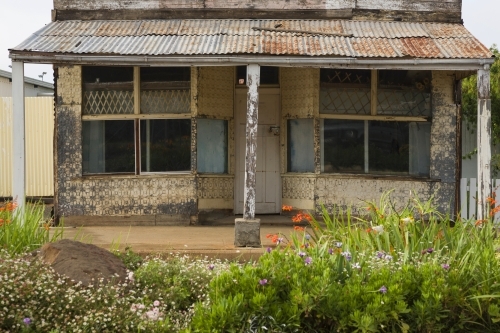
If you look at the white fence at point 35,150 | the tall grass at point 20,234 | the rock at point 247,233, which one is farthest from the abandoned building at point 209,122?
the tall grass at point 20,234

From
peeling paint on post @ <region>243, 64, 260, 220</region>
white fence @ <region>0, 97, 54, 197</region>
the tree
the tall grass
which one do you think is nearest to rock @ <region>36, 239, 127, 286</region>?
the tall grass

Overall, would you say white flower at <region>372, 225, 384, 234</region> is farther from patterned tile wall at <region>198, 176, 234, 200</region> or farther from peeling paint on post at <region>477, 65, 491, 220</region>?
patterned tile wall at <region>198, 176, 234, 200</region>

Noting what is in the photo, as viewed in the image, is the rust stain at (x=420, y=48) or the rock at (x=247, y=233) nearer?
the rock at (x=247, y=233)

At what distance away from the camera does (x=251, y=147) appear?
36.0ft

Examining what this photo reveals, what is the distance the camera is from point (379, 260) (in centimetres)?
672

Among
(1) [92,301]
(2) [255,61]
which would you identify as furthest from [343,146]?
(1) [92,301]

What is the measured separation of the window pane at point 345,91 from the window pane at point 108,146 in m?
3.34

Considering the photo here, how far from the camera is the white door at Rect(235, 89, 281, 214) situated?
46.1ft

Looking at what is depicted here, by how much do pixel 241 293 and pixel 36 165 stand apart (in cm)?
1245

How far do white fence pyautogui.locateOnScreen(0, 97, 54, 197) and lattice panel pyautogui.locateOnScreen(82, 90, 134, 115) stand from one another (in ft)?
13.2

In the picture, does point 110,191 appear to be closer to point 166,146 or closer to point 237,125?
point 166,146

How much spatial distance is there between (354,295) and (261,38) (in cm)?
682

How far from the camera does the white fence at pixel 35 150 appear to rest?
17047 mm

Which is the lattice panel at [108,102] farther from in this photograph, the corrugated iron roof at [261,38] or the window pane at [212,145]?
the window pane at [212,145]
